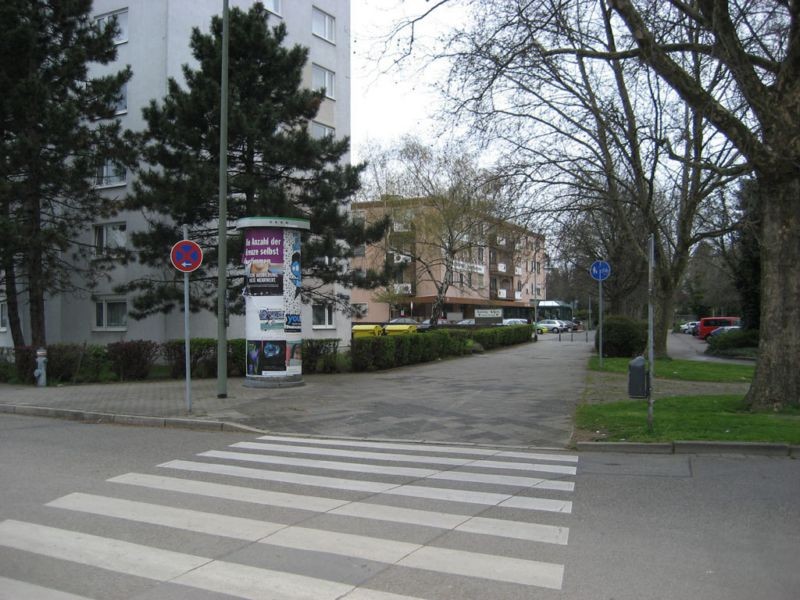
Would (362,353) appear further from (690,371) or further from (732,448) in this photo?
(732,448)

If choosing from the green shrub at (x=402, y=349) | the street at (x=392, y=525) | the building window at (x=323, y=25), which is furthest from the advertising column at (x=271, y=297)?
the building window at (x=323, y=25)

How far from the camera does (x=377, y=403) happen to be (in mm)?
13766

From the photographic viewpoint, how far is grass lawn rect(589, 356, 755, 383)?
1831 cm

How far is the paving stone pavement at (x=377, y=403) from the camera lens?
431 inches

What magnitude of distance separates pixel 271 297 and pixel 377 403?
392 centimetres

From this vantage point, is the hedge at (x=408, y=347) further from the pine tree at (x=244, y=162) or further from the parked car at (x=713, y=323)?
the parked car at (x=713, y=323)

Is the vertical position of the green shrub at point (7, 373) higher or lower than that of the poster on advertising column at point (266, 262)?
lower

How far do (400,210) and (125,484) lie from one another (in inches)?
1237

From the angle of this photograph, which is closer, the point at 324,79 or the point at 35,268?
the point at 35,268

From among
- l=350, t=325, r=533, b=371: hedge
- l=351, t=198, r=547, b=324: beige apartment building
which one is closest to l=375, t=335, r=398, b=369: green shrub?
l=350, t=325, r=533, b=371: hedge

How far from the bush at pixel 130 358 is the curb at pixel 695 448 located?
44.1ft

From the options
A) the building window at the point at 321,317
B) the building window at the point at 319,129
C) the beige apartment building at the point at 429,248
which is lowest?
the building window at the point at 321,317

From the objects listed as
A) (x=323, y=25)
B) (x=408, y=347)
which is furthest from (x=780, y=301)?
(x=323, y=25)

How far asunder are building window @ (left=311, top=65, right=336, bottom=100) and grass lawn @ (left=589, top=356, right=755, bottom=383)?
17506 millimetres
